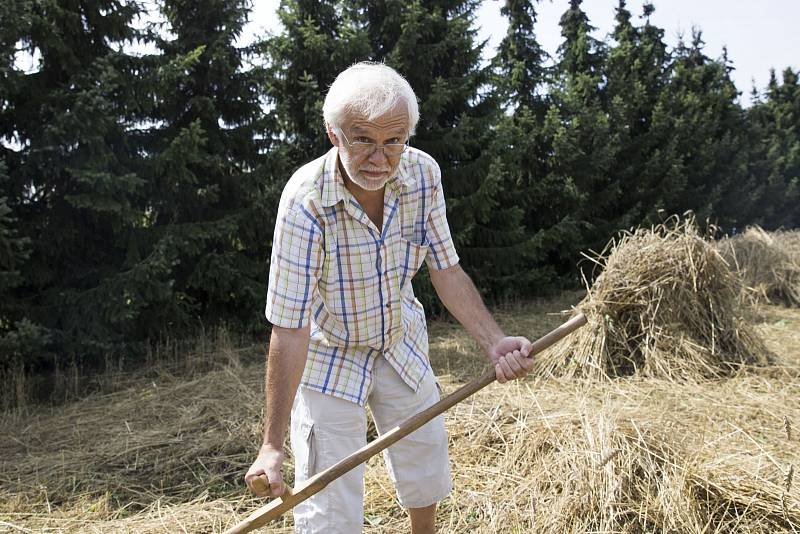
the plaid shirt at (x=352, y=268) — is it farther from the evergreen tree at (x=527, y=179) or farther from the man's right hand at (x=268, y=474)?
the evergreen tree at (x=527, y=179)

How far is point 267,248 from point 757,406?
4881 mm

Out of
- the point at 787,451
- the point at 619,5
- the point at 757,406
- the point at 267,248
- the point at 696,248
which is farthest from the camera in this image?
the point at 619,5

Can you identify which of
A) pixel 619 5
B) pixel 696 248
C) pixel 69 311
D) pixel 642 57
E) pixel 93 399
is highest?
pixel 619 5

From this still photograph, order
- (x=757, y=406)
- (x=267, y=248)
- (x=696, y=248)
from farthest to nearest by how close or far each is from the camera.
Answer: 1. (x=267, y=248)
2. (x=696, y=248)
3. (x=757, y=406)

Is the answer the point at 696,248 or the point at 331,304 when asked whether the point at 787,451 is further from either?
the point at 331,304

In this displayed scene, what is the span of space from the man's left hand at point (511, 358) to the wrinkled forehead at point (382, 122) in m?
0.77

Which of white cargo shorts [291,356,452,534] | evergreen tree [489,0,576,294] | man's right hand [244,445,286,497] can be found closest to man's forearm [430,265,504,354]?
white cargo shorts [291,356,452,534]

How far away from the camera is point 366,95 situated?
177cm

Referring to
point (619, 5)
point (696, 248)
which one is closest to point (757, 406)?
point (696, 248)

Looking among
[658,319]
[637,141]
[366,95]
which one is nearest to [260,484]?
[366,95]

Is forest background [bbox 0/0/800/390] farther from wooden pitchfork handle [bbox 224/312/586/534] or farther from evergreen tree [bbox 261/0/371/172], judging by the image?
wooden pitchfork handle [bbox 224/312/586/534]

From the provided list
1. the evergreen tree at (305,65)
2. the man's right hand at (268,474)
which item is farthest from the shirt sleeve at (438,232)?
the evergreen tree at (305,65)

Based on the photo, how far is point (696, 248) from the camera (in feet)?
15.9

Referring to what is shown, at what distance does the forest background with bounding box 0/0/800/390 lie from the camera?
5102 millimetres
